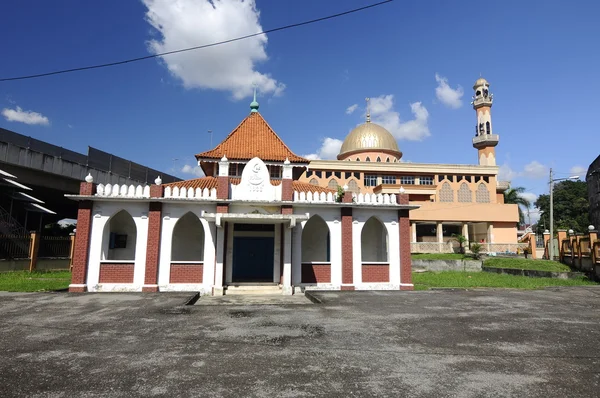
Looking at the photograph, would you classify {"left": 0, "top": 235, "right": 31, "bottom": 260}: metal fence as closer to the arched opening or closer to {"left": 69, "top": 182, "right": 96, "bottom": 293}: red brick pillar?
{"left": 69, "top": 182, "right": 96, "bottom": 293}: red brick pillar

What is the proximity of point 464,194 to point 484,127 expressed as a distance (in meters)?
12.7

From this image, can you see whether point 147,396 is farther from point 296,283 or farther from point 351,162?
point 351,162

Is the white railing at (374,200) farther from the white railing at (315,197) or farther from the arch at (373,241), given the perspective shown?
the arch at (373,241)

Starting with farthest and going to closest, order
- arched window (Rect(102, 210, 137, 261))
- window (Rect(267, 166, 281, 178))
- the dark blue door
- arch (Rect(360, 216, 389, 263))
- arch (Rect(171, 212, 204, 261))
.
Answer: window (Rect(267, 166, 281, 178)) → arch (Rect(360, 216, 389, 263)) → arch (Rect(171, 212, 204, 261)) → arched window (Rect(102, 210, 137, 261)) → the dark blue door

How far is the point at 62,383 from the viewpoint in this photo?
466 centimetres

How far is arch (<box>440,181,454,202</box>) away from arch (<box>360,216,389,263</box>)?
28554 mm

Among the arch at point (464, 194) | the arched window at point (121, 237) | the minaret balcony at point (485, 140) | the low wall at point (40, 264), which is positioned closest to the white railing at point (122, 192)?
the arched window at point (121, 237)

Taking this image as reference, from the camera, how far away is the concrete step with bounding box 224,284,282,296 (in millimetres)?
14562

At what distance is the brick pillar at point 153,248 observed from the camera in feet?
47.3

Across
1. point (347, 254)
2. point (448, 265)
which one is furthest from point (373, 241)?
point (448, 265)

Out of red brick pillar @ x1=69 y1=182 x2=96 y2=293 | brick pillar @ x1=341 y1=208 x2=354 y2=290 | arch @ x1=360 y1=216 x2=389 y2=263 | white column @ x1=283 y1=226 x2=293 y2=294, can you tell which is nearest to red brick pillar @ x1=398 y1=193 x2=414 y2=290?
arch @ x1=360 y1=216 x2=389 y2=263

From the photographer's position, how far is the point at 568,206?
61.0 meters

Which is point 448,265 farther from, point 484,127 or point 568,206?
point 568,206

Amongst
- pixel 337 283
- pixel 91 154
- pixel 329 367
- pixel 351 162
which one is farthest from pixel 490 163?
pixel 329 367
